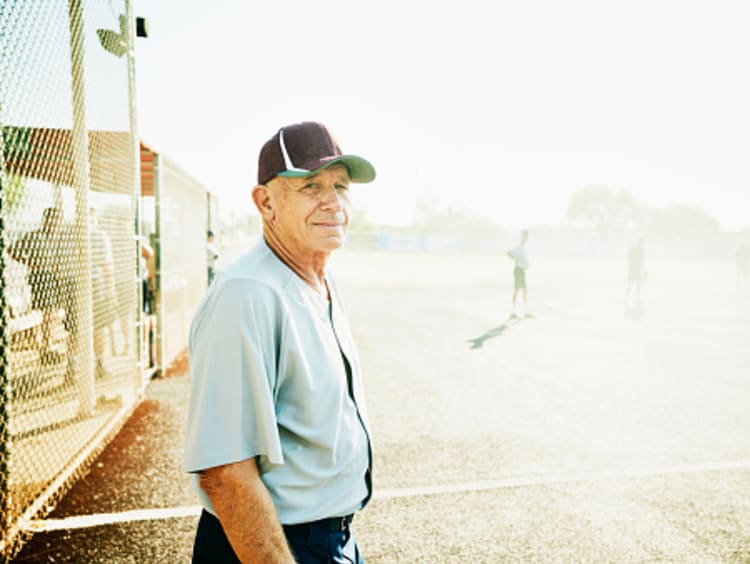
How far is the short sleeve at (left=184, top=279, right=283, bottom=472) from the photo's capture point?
A: 1.26 m

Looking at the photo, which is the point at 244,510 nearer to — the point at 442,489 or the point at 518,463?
the point at 442,489

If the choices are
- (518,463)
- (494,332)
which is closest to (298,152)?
(518,463)

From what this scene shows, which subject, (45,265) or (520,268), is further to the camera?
(520,268)

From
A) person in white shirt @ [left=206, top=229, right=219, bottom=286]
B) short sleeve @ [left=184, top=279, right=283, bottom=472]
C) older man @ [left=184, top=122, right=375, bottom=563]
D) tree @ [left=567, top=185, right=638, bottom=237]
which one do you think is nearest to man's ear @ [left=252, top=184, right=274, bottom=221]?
older man @ [left=184, top=122, right=375, bottom=563]

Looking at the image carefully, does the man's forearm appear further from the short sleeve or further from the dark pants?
the dark pants

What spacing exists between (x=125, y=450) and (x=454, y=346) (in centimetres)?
579

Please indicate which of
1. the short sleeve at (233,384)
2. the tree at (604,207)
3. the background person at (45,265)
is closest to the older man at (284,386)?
the short sleeve at (233,384)

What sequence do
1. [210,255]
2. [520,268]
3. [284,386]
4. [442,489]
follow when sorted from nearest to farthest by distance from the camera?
[284,386] → [442,489] → [210,255] → [520,268]

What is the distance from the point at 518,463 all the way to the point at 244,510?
345 centimetres

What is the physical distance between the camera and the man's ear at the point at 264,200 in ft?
5.43

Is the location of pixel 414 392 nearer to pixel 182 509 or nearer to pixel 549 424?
pixel 549 424

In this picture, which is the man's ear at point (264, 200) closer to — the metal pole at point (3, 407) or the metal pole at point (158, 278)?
the metal pole at point (3, 407)

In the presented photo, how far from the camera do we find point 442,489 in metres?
3.79

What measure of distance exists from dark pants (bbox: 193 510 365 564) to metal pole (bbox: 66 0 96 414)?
339 cm
